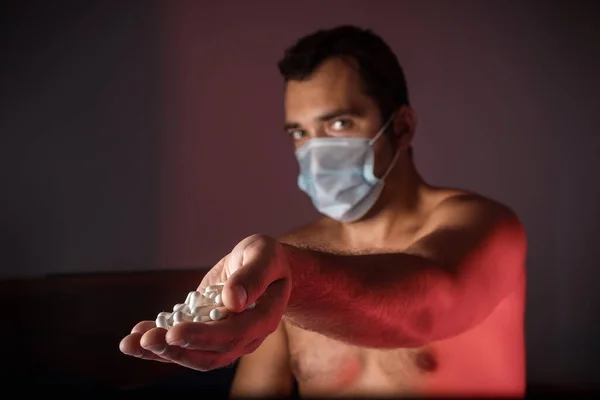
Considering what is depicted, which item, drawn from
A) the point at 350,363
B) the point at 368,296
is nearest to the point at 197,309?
the point at 368,296

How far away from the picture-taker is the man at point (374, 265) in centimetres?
52

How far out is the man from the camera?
52cm

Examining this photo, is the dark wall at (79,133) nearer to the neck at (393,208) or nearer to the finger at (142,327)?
the neck at (393,208)

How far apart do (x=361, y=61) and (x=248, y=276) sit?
739mm

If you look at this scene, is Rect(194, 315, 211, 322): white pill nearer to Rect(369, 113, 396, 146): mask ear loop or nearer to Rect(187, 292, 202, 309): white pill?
Rect(187, 292, 202, 309): white pill

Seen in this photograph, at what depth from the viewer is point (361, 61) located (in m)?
1.05

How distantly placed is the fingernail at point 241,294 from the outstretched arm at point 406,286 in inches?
3.7

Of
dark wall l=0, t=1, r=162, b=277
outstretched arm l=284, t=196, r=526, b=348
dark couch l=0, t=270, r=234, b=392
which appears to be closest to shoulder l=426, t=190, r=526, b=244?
outstretched arm l=284, t=196, r=526, b=348

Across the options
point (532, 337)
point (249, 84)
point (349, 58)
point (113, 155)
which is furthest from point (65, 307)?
point (532, 337)

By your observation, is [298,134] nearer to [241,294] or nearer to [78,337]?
[78,337]

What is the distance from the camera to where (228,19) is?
1.41 m

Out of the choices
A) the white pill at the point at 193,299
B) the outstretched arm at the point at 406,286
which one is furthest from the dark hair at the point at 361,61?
the white pill at the point at 193,299

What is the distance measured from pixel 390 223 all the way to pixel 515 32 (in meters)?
0.64

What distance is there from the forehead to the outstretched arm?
0.31 meters
